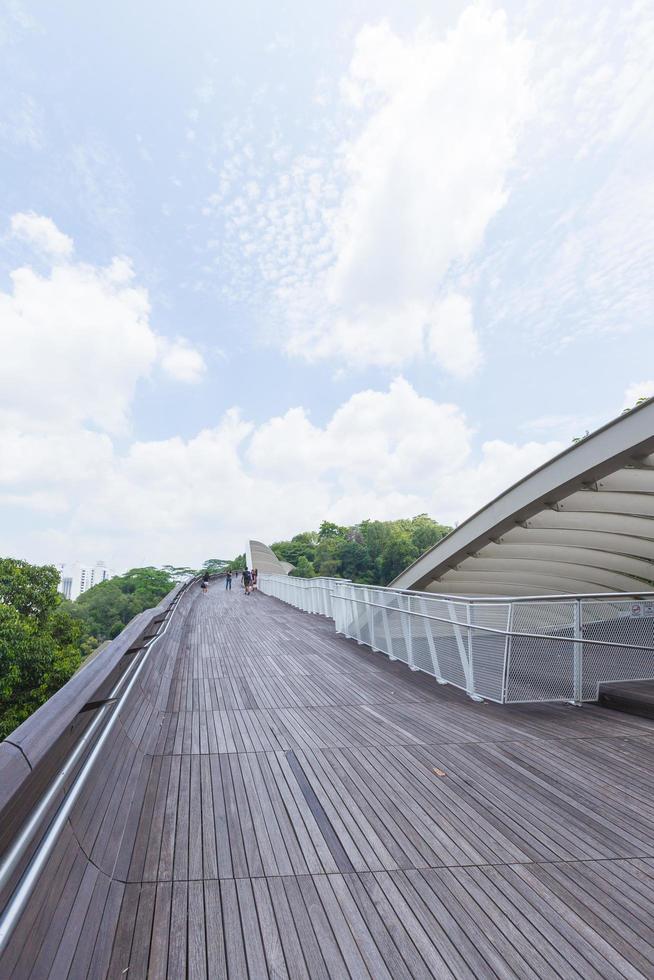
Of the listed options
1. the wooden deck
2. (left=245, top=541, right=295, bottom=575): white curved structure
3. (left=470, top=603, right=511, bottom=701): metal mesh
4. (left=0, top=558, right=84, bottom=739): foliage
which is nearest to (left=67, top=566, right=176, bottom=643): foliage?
(left=245, top=541, right=295, bottom=575): white curved structure

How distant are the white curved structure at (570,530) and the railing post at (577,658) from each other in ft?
9.44

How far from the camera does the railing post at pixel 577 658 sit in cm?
607

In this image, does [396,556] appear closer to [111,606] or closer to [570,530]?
[111,606]

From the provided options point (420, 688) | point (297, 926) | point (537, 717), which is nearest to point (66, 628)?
point (420, 688)

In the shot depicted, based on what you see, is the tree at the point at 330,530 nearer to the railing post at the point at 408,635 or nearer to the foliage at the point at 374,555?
the foliage at the point at 374,555

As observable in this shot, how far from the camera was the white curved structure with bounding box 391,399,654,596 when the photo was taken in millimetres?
8034

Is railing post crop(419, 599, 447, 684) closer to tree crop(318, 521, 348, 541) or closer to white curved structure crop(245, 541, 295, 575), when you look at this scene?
white curved structure crop(245, 541, 295, 575)

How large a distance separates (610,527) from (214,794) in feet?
40.0

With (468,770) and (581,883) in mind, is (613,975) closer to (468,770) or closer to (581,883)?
(581,883)

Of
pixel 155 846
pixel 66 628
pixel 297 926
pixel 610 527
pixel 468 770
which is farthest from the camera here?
pixel 66 628

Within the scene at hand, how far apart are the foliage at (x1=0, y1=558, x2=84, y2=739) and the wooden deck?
16.6m

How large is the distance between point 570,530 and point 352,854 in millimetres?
12929

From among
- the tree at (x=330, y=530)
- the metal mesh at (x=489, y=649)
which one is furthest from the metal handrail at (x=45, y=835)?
the tree at (x=330, y=530)

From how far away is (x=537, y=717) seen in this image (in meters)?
5.55
